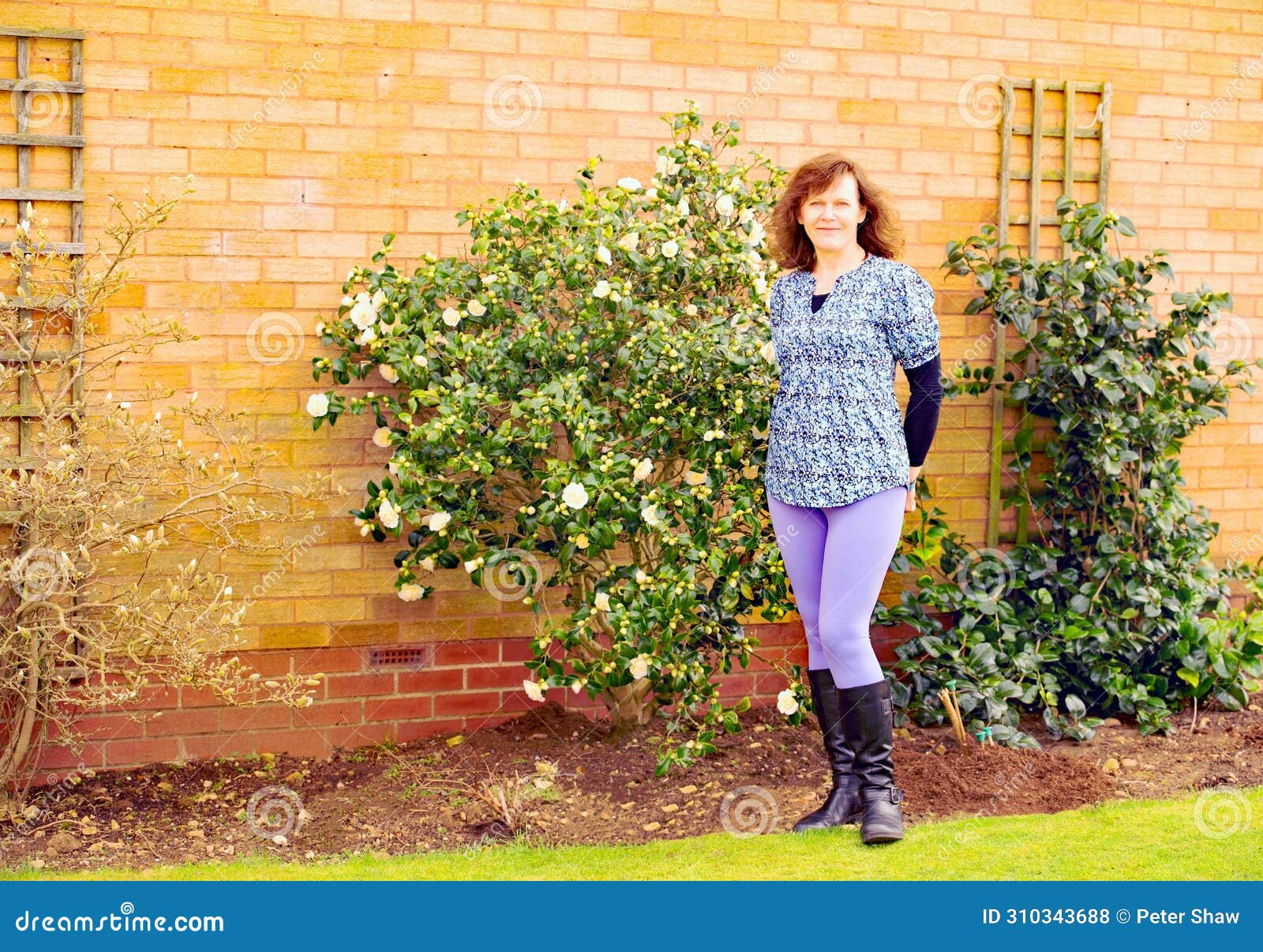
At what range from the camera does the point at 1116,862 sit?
359 cm

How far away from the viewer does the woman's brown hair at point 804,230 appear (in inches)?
145

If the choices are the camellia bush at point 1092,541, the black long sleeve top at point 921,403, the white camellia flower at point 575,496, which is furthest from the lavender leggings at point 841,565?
the camellia bush at point 1092,541

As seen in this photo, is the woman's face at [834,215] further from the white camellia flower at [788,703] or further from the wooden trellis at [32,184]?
the wooden trellis at [32,184]

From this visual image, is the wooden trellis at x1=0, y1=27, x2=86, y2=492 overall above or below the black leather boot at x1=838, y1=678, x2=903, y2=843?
above

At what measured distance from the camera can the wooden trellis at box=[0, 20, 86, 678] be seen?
162 inches

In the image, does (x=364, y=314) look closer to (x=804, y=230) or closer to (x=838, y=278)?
(x=804, y=230)

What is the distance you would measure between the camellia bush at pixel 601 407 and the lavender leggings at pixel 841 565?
342 millimetres

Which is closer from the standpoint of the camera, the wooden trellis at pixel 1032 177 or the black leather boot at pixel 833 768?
the black leather boot at pixel 833 768

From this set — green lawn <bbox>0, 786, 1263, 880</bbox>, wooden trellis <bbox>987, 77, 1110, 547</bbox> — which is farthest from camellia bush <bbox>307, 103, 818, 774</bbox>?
wooden trellis <bbox>987, 77, 1110, 547</bbox>

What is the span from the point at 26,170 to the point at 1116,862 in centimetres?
410

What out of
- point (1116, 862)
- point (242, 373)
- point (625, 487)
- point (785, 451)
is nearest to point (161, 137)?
point (242, 373)

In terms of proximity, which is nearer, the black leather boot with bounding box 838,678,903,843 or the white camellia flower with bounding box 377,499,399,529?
the black leather boot with bounding box 838,678,903,843

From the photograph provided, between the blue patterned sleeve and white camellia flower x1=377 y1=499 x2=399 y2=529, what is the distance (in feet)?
5.57

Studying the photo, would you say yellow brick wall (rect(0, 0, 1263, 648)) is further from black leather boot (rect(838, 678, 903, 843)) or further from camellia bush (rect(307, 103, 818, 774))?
black leather boot (rect(838, 678, 903, 843))
